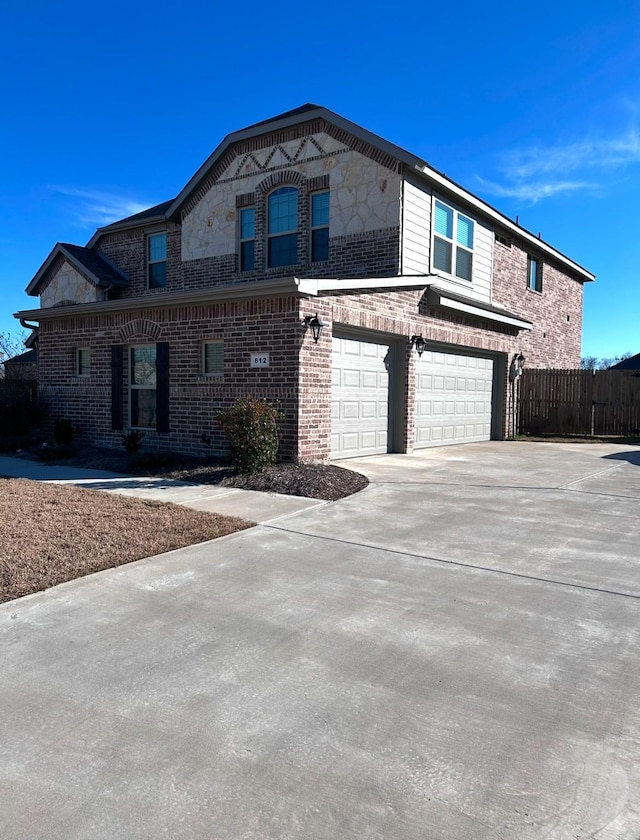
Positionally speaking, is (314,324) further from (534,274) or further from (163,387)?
(534,274)

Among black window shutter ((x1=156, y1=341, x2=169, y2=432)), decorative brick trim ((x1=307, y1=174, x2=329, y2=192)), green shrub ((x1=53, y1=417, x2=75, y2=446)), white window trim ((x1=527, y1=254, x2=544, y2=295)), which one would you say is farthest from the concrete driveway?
white window trim ((x1=527, y1=254, x2=544, y2=295))

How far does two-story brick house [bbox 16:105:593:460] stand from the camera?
33.3 ft

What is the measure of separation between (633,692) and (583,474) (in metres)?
7.82

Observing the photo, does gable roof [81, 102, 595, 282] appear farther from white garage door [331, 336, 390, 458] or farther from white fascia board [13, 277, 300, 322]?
white fascia board [13, 277, 300, 322]

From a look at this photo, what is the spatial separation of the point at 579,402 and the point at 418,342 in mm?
8470

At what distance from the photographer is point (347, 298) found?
10516 mm

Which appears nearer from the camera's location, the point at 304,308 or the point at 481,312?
the point at 304,308

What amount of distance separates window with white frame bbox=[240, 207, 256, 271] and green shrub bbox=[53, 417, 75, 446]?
18.7 feet

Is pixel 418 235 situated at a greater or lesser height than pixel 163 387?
greater

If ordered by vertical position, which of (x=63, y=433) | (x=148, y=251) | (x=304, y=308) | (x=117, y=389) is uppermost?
(x=148, y=251)

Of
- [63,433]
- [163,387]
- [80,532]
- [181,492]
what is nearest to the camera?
[80,532]

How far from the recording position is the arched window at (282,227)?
13.9 m

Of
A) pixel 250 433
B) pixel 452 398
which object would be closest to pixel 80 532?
pixel 250 433

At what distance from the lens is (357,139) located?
12.7 meters
